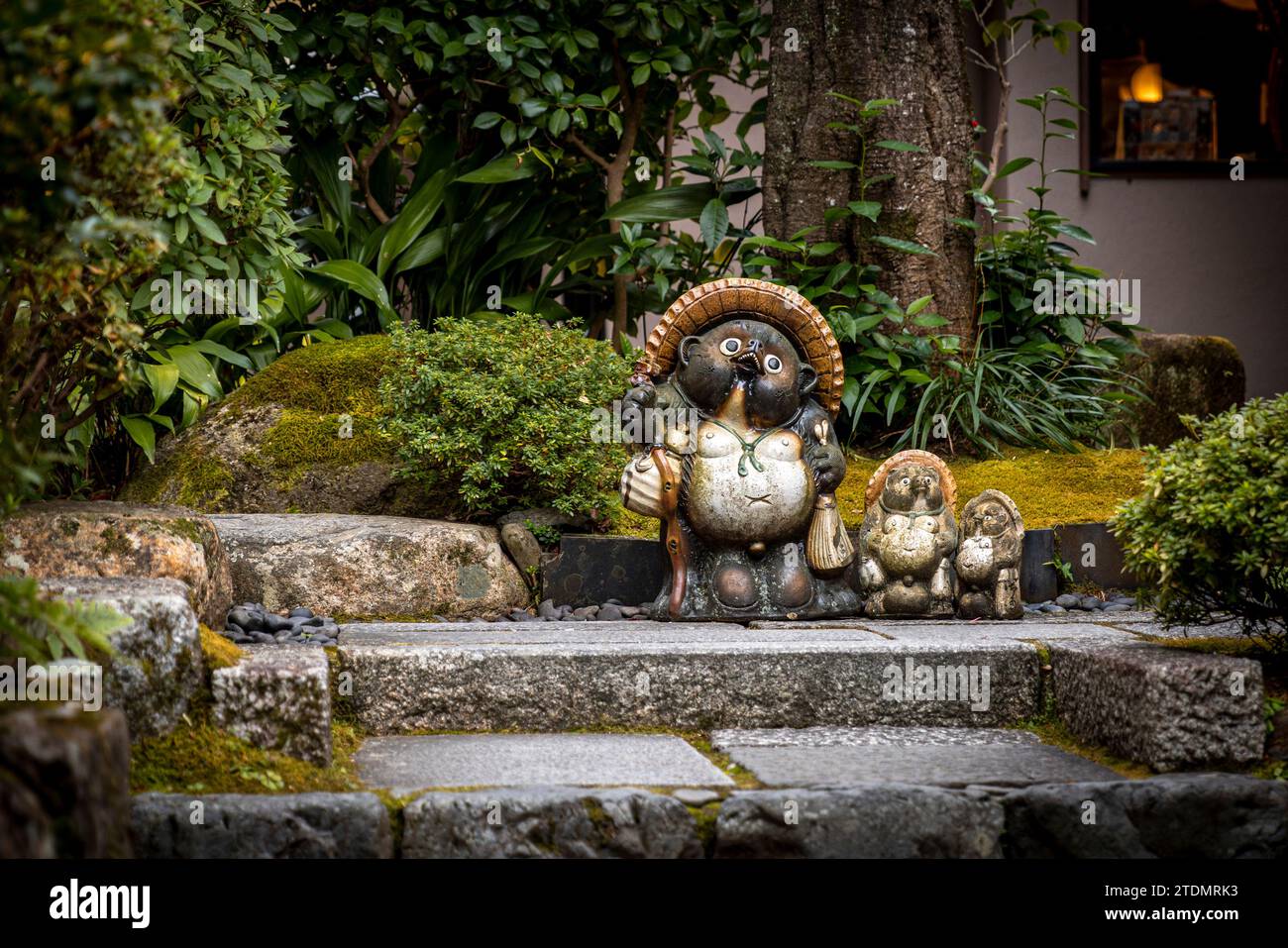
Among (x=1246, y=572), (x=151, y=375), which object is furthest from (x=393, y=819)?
(x=151, y=375)

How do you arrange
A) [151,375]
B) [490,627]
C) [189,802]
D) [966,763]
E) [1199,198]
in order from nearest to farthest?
1. [189,802]
2. [966,763]
3. [490,627]
4. [151,375]
5. [1199,198]

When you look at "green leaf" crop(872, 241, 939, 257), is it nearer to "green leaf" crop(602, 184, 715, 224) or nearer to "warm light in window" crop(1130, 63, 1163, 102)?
"green leaf" crop(602, 184, 715, 224)

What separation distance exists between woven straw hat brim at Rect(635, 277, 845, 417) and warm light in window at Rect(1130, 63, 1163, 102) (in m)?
5.51

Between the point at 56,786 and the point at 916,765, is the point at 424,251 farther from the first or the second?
the point at 56,786

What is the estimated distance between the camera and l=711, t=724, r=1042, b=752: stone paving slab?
314 cm

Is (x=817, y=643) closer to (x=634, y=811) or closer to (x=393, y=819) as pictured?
(x=634, y=811)

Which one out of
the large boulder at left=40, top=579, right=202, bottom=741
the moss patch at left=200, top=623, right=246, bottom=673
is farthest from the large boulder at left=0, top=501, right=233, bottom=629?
the large boulder at left=40, top=579, right=202, bottom=741

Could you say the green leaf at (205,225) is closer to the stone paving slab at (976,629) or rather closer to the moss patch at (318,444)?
the moss patch at (318,444)

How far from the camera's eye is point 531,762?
2875 mm

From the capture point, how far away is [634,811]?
2.55 meters

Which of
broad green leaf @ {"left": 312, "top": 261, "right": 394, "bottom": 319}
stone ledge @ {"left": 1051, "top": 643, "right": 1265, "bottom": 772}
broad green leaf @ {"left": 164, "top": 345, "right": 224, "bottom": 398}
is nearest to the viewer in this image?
stone ledge @ {"left": 1051, "top": 643, "right": 1265, "bottom": 772}

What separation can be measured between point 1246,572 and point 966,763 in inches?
32.3

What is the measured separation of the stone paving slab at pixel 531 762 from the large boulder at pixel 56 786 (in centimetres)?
83

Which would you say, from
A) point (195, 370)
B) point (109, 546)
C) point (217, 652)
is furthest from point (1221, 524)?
point (195, 370)
